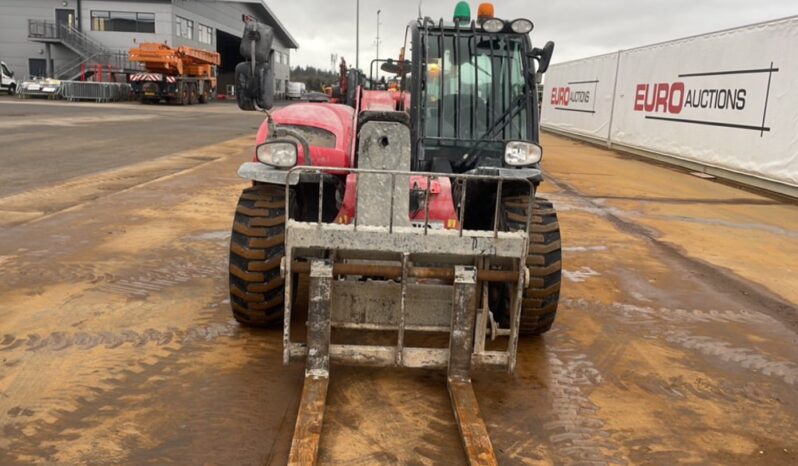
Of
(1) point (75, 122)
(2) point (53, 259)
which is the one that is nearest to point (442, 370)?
(2) point (53, 259)

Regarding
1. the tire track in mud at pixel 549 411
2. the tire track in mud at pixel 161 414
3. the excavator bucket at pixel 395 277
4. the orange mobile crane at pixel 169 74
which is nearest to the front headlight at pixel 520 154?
the excavator bucket at pixel 395 277

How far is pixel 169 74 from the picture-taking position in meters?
38.4

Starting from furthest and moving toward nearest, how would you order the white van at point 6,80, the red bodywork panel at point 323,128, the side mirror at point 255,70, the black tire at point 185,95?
the white van at point 6,80, the black tire at point 185,95, the red bodywork panel at point 323,128, the side mirror at point 255,70

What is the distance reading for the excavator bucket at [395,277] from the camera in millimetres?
3424

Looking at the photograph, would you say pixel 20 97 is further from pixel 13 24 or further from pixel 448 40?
pixel 448 40

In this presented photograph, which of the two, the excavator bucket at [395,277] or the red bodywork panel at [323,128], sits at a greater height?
the red bodywork panel at [323,128]

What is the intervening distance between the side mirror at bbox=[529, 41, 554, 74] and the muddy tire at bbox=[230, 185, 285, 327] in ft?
7.20

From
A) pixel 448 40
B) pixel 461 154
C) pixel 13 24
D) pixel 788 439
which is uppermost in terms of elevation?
pixel 13 24

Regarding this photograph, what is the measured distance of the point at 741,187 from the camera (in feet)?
45.7

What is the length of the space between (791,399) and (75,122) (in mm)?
23761

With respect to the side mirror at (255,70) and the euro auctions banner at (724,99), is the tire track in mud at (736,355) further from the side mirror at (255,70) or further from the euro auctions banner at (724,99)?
the euro auctions banner at (724,99)

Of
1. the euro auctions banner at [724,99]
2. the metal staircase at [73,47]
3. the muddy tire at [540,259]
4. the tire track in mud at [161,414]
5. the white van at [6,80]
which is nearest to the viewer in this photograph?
the tire track in mud at [161,414]

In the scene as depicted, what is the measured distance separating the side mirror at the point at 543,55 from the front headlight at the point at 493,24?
34 cm

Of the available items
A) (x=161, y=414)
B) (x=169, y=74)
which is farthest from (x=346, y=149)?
(x=169, y=74)
